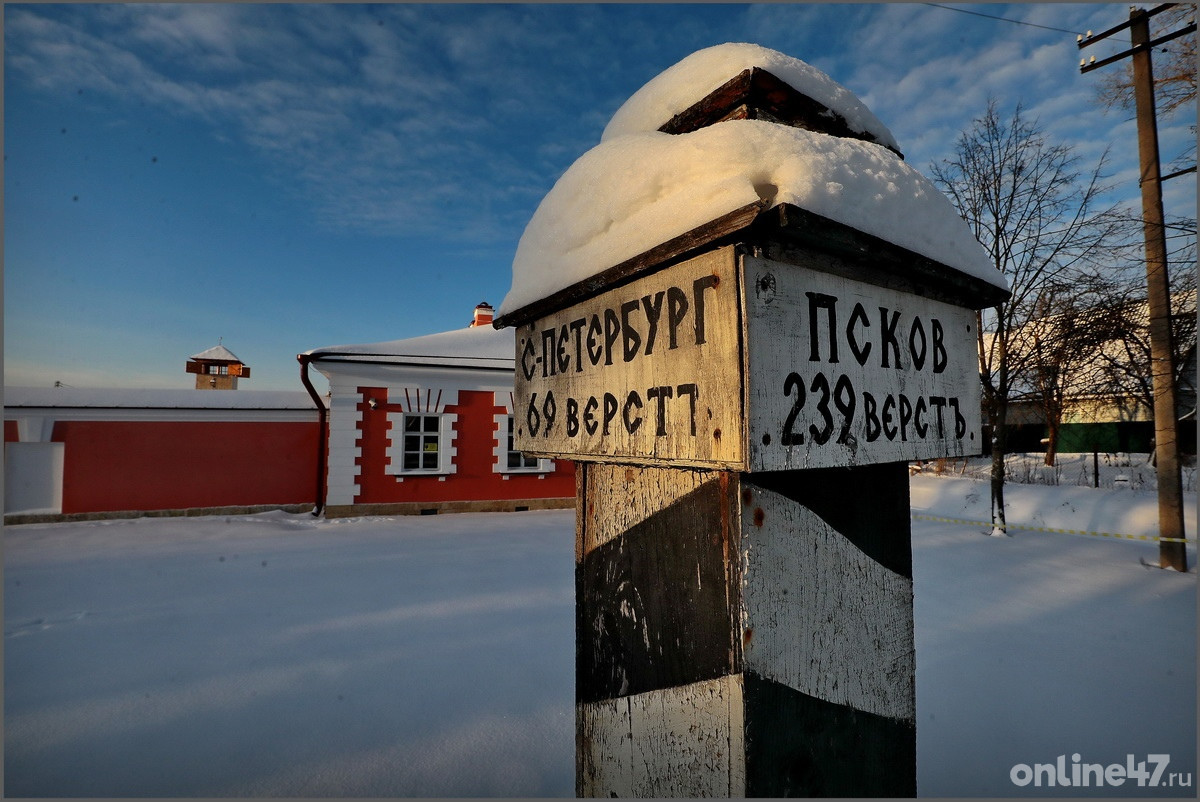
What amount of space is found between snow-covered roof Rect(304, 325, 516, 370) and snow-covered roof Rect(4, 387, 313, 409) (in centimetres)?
181

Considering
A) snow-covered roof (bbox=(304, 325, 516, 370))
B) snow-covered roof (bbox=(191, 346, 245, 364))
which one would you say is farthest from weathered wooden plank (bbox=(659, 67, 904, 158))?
snow-covered roof (bbox=(191, 346, 245, 364))

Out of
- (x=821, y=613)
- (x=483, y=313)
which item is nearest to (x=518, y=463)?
(x=483, y=313)

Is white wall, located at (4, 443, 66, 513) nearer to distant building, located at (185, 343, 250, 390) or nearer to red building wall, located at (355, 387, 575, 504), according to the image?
red building wall, located at (355, 387, 575, 504)

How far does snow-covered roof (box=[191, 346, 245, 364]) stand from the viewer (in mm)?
20906

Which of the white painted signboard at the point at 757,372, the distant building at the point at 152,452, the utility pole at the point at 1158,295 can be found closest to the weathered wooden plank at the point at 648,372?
the white painted signboard at the point at 757,372

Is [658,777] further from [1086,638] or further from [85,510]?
[85,510]

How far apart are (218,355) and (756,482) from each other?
25.9 meters

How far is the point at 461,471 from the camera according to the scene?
9.29 meters

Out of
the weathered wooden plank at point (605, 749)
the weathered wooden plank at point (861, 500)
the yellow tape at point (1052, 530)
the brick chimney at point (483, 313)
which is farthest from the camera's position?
the brick chimney at point (483, 313)

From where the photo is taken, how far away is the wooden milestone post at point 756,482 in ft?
2.40

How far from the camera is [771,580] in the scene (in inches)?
31.2

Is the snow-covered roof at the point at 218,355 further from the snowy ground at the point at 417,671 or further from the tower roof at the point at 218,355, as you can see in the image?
the snowy ground at the point at 417,671

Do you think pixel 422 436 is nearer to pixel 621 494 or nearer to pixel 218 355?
pixel 621 494

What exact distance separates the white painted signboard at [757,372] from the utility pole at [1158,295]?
21.3 ft
